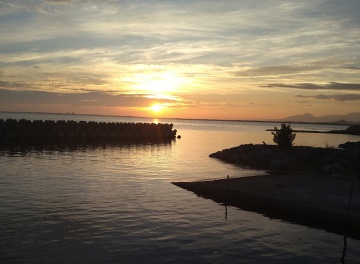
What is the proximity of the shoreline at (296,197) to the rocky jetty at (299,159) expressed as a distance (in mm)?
9143

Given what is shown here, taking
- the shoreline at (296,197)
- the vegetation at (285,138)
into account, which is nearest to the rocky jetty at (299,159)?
the vegetation at (285,138)

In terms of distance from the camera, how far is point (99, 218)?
17.8 meters

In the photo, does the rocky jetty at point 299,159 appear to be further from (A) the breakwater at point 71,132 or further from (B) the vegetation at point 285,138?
(A) the breakwater at point 71,132

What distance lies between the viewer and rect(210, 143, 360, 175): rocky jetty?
3466 cm

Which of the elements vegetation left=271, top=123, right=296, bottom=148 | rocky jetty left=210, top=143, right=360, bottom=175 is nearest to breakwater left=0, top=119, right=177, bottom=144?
rocky jetty left=210, top=143, right=360, bottom=175

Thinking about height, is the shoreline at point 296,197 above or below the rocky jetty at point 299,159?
below

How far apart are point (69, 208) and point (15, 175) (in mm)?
11768

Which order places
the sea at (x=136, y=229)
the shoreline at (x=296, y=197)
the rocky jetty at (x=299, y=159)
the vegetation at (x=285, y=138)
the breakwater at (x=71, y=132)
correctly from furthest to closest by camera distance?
1. the breakwater at (x=71, y=132)
2. the vegetation at (x=285, y=138)
3. the rocky jetty at (x=299, y=159)
4. the shoreline at (x=296, y=197)
5. the sea at (x=136, y=229)

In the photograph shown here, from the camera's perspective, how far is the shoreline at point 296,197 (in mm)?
17098

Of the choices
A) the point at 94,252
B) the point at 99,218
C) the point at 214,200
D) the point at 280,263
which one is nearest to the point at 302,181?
the point at 214,200

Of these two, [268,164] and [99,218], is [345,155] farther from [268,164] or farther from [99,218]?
[99,218]

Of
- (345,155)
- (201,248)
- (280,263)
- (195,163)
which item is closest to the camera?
(280,263)

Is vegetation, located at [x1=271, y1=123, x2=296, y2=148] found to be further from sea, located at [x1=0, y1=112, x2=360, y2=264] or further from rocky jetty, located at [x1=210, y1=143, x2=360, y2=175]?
sea, located at [x1=0, y1=112, x2=360, y2=264]

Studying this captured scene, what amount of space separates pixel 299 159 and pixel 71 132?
47.8 m
